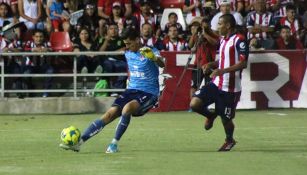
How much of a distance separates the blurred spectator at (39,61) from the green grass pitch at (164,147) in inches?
56.9

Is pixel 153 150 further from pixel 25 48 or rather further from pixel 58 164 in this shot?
pixel 25 48

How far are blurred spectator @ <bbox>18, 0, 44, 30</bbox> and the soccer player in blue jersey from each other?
10.5 metres

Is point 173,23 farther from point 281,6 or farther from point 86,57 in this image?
point 281,6

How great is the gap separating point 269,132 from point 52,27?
852 centimetres

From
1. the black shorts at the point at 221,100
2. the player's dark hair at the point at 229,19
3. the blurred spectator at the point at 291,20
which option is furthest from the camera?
the blurred spectator at the point at 291,20

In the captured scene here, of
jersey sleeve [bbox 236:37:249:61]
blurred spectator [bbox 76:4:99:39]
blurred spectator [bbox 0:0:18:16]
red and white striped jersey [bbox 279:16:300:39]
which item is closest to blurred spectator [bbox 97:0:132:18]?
blurred spectator [bbox 76:4:99:39]

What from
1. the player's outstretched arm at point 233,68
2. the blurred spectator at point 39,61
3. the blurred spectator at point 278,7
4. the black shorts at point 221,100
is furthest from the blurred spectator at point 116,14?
the player's outstretched arm at point 233,68

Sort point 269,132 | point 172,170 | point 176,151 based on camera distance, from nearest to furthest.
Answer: point 172,170 < point 176,151 < point 269,132

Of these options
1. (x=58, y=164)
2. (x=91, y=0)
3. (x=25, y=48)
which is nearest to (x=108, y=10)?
(x=91, y=0)

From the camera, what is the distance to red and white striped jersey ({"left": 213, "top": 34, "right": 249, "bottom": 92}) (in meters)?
14.4

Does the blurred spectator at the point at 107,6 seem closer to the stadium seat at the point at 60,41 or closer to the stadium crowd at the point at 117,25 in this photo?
the stadium crowd at the point at 117,25

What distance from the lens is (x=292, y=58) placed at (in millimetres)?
22359

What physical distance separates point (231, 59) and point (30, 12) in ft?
37.3

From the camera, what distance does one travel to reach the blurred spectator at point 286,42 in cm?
2305
